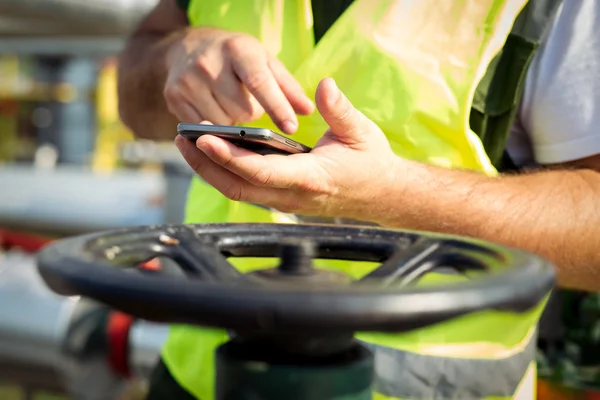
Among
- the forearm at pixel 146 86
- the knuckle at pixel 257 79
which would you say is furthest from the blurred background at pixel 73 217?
the knuckle at pixel 257 79

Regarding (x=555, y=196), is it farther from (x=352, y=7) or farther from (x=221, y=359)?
(x=221, y=359)

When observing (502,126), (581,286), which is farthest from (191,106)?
(581,286)

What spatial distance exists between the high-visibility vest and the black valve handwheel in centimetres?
31

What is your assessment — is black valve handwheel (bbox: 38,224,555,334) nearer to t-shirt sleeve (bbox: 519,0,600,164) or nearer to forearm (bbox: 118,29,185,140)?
t-shirt sleeve (bbox: 519,0,600,164)

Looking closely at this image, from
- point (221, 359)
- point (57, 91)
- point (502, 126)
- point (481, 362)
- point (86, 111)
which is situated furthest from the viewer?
point (86, 111)

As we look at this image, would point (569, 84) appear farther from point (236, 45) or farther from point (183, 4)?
point (183, 4)

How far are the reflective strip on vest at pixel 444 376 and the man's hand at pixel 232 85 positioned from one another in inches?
13.0

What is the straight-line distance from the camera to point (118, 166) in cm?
914

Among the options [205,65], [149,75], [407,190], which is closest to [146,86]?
[149,75]

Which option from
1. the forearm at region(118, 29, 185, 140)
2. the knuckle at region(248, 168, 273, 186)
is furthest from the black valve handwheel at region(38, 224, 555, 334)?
the forearm at region(118, 29, 185, 140)

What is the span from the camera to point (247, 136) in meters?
0.80

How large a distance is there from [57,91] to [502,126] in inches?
447

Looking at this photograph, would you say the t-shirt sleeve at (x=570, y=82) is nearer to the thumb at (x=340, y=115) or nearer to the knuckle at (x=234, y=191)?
the thumb at (x=340, y=115)

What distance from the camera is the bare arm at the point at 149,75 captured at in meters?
1.38
